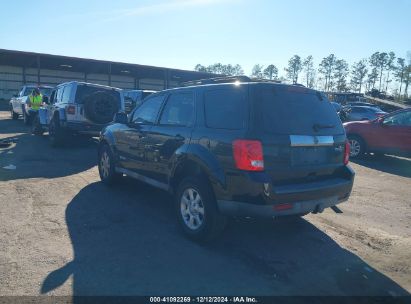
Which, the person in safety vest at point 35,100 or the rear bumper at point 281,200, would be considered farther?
the person in safety vest at point 35,100

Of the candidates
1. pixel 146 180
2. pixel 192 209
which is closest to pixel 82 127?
pixel 146 180

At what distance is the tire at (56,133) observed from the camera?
11297 mm

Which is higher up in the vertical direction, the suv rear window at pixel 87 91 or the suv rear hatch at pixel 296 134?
the suv rear window at pixel 87 91

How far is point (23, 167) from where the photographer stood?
340 inches

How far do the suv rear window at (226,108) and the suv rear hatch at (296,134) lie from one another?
0.15m

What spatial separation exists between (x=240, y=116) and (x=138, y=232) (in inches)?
80.7

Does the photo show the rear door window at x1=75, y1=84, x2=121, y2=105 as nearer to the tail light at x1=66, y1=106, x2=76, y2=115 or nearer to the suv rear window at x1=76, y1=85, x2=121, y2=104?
the suv rear window at x1=76, y1=85, x2=121, y2=104

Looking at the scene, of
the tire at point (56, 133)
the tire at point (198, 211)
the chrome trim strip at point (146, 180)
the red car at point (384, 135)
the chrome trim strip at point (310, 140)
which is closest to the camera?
the chrome trim strip at point (310, 140)

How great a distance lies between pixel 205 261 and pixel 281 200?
3.44 ft

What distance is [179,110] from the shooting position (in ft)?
16.7

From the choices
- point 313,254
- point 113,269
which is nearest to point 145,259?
point 113,269

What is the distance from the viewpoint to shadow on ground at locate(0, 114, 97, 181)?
8.12m

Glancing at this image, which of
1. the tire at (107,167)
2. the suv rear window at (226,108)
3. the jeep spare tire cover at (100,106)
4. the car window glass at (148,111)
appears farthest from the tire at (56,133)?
the suv rear window at (226,108)

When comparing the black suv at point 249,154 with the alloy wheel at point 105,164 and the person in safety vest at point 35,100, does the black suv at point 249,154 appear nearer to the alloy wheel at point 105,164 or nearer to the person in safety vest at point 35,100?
the alloy wheel at point 105,164
